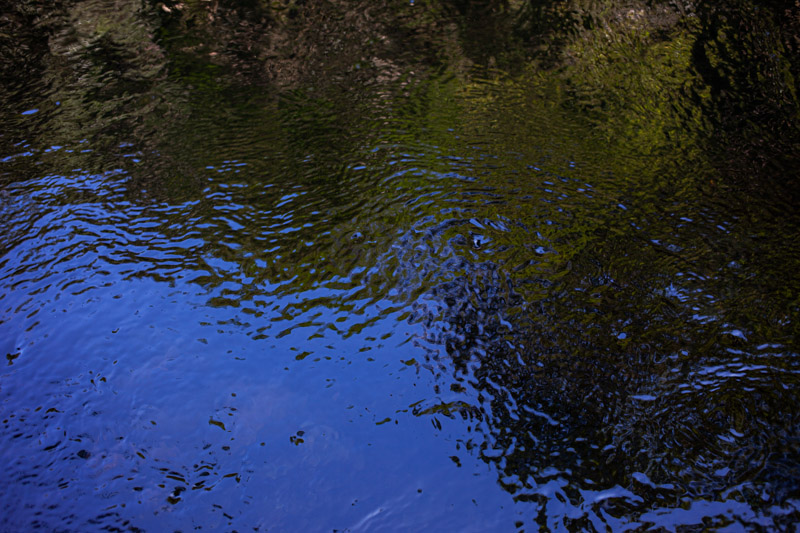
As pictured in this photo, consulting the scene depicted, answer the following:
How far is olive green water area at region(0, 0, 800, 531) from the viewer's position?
7.47ft

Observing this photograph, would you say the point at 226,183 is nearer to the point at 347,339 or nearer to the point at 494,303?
the point at 347,339

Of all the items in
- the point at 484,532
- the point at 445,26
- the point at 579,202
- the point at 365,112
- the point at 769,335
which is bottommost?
the point at 484,532

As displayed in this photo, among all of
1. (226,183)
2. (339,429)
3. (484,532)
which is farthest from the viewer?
(226,183)

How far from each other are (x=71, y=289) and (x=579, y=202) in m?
2.99

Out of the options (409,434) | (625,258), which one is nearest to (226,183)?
(409,434)

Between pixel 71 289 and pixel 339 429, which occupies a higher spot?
→ pixel 71 289

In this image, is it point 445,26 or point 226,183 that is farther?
point 445,26

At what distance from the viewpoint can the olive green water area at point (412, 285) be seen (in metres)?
2.28

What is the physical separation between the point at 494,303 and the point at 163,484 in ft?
5.56

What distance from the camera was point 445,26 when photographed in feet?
19.4

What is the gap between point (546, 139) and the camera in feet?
13.7

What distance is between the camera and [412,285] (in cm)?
313

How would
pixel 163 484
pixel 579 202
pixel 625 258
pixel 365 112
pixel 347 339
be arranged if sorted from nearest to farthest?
pixel 163 484 → pixel 347 339 → pixel 625 258 → pixel 579 202 → pixel 365 112

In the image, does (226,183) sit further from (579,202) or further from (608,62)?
(608,62)
